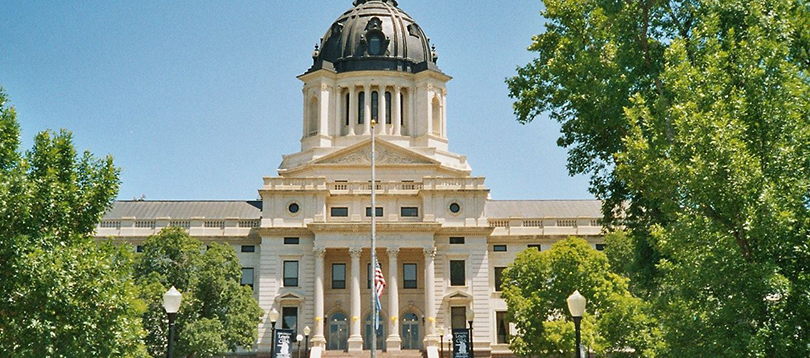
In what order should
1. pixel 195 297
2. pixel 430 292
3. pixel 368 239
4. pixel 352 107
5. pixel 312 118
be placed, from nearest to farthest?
pixel 195 297, pixel 430 292, pixel 368 239, pixel 352 107, pixel 312 118

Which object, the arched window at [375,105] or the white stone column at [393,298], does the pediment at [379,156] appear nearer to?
the arched window at [375,105]

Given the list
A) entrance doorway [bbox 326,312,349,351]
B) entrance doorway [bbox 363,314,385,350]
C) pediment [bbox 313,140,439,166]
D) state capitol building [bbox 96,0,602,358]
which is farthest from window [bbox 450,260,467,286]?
pediment [bbox 313,140,439,166]

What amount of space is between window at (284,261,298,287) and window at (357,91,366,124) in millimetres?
17197

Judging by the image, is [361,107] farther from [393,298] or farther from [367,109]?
[393,298]

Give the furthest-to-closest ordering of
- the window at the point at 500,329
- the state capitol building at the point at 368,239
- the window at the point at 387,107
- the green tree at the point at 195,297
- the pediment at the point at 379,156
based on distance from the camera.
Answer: the window at the point at 387,107, the pediment at the point at 379,156, the window at the point at 500,329, the state capitol building at the point at 368,239, the green tree at the point at 195,297

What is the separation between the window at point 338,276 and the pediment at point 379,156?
9.17 metres

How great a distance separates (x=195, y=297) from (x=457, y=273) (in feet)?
68.4

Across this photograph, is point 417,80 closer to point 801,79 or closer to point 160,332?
point 160,332

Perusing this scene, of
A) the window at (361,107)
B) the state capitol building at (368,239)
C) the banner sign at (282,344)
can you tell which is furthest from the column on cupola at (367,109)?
the banner sign at (282,344)

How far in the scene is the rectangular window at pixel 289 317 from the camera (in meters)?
62.1

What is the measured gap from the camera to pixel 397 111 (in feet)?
249

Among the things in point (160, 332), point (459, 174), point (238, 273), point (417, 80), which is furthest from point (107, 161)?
point (417, 80)

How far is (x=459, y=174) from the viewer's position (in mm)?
71250

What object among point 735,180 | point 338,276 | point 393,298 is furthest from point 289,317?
point 735,180
